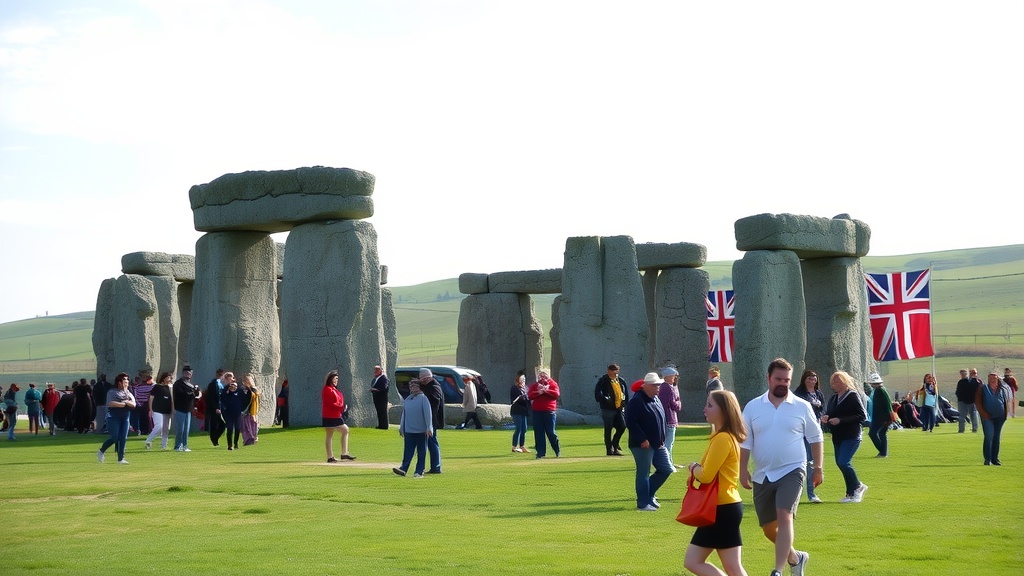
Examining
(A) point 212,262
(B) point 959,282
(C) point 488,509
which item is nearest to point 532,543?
(C) point 488,509

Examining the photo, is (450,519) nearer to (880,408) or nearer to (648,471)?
(648,471)

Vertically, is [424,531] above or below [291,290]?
below

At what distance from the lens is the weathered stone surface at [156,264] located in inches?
1371

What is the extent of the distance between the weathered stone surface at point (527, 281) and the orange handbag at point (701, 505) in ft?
101

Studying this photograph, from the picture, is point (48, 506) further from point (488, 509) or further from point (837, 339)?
point (837, 339)

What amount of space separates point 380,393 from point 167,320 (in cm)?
1230

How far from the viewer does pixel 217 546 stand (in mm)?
11148

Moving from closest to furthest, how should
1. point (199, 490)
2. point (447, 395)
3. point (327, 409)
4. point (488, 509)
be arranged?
point (488, 509)
point (199, 490)
point (327, 409)
point (447, 395)

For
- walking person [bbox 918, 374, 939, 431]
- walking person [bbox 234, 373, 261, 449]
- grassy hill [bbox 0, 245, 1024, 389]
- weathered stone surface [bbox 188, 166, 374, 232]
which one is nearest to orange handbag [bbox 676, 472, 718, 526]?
walking person [bbox 234, 373, 261, 449]

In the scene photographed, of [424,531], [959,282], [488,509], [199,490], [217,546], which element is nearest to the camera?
[217,546]

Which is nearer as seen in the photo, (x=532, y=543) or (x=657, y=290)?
(x=532, y=543)

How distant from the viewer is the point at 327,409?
2011cm

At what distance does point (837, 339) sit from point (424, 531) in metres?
18.8

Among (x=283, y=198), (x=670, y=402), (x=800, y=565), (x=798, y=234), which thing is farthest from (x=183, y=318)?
(x=800, y=565)
